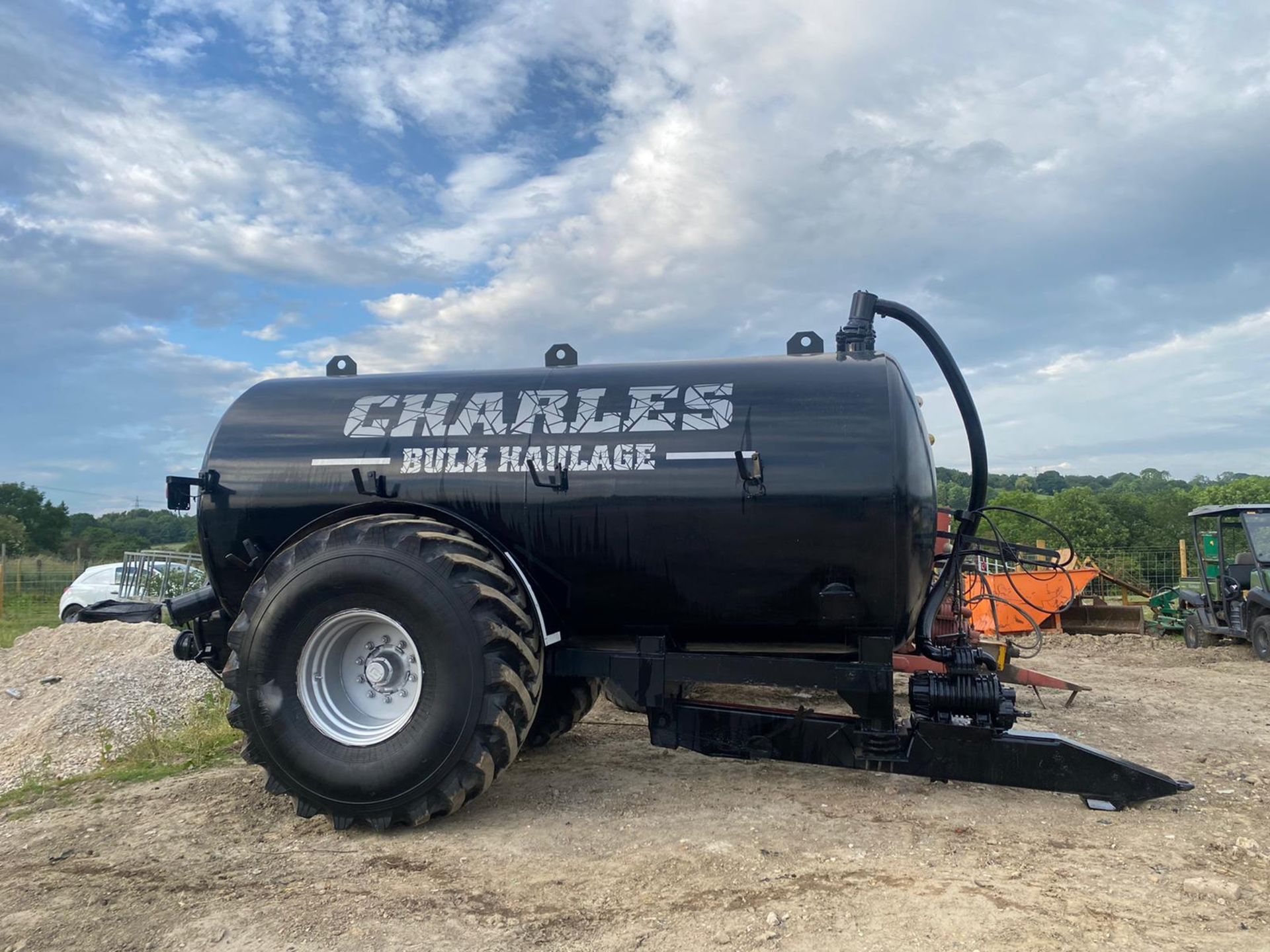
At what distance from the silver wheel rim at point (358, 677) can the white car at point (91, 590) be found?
1567 cm

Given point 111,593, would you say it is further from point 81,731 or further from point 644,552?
point 644,552

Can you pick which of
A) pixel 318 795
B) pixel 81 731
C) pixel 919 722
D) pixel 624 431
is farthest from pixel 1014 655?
pixel 81 731

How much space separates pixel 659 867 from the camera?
13.8 feet

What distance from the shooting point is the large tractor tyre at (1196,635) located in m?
13.9

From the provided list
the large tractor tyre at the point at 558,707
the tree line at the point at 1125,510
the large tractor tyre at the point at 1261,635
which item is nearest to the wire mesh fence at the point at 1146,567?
the tree line at the point at 1125,510

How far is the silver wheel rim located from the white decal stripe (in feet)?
5.63

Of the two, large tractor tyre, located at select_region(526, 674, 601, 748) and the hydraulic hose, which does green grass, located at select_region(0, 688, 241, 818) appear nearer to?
large tractor tyre, located at select_region(526, 674, 601, 748)

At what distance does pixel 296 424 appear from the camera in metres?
5.66

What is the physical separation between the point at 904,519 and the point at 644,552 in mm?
1388

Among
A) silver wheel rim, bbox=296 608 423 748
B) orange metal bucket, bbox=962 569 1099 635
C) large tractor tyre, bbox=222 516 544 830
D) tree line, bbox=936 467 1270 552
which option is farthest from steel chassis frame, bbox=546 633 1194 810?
tree line, bbox=936 467 1270 552

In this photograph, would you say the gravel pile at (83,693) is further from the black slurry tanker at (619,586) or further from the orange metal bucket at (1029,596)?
the orange metal bucket at (1029,596)

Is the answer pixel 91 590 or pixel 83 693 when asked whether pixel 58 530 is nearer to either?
pixel 91 590

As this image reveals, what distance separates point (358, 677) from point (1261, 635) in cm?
1249

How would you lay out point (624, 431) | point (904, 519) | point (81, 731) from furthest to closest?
point (81, 731), point (624, 431), point (904, 519)
